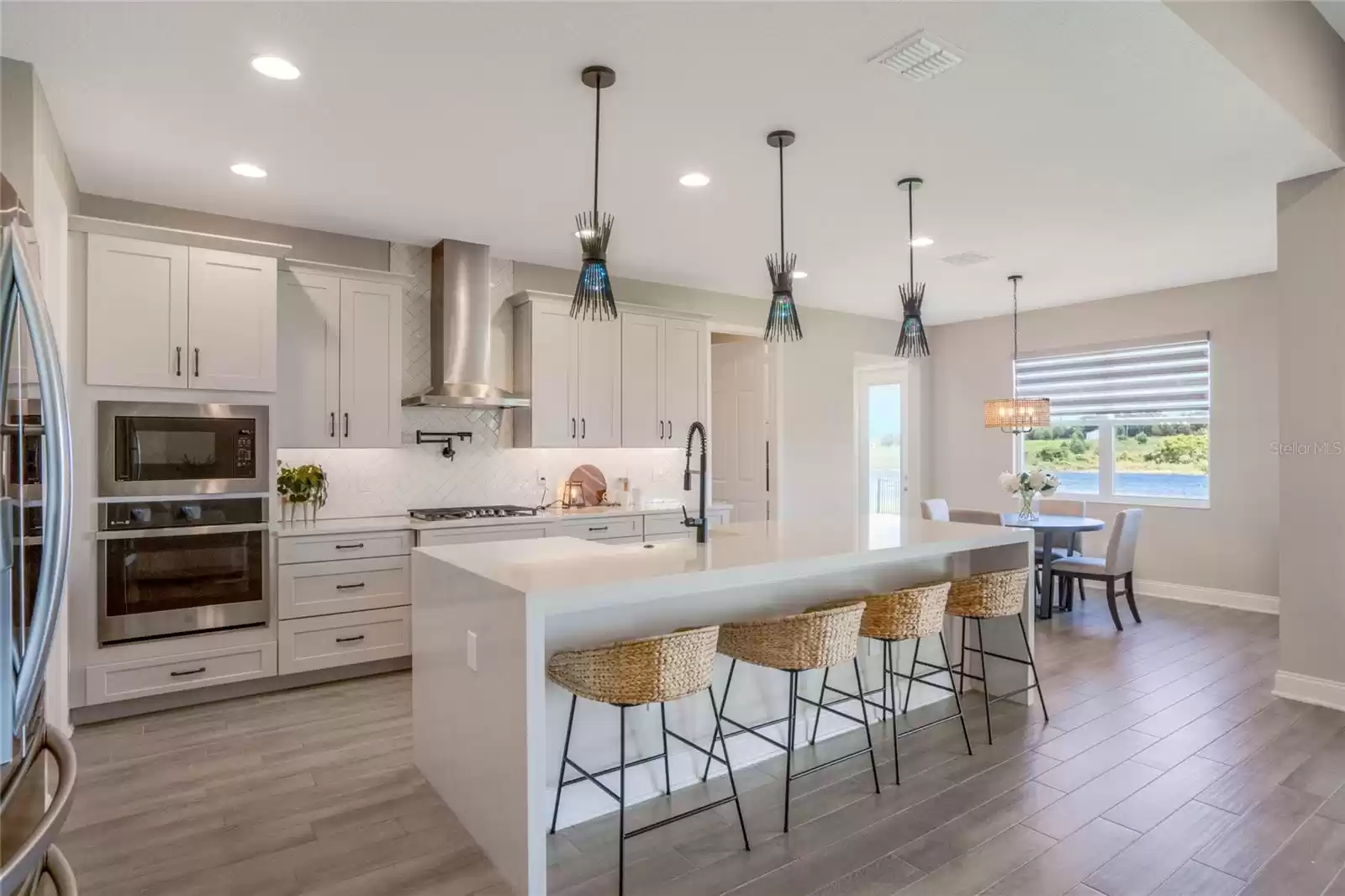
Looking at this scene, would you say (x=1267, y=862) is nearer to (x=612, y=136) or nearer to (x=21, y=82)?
(x=612, y=136)

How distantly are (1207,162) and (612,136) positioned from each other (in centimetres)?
281

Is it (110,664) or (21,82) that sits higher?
(21,82)

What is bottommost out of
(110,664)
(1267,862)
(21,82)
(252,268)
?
(1267,862)

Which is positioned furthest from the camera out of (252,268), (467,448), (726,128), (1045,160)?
(467,448)

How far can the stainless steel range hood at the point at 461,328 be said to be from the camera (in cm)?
482

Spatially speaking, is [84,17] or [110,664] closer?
[84,17]

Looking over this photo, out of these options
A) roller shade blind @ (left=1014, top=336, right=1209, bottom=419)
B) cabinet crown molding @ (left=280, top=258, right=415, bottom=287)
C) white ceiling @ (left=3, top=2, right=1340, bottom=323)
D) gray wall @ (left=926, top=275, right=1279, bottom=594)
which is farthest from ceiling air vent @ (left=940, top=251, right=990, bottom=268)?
cabinet crown molding @ (left=280, top=258, right=415, bottom=287)

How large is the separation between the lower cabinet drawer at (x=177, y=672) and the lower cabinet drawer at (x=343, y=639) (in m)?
0.10

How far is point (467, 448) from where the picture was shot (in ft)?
17.1

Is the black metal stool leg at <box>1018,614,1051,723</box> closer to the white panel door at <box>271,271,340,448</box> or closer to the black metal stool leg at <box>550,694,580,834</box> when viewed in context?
the black metal stool leg at <box>550,694,580,834</box>

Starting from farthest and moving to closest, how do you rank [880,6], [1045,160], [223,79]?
[1045,160]
[223,79]
[880,6]

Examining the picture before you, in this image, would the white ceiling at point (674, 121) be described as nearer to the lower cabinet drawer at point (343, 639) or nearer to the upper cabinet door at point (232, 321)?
the upper cabinet door at point (232, 321)

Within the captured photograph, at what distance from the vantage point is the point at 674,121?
3107 mm

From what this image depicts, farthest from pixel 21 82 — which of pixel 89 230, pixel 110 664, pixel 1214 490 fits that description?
pixel 1214 490
